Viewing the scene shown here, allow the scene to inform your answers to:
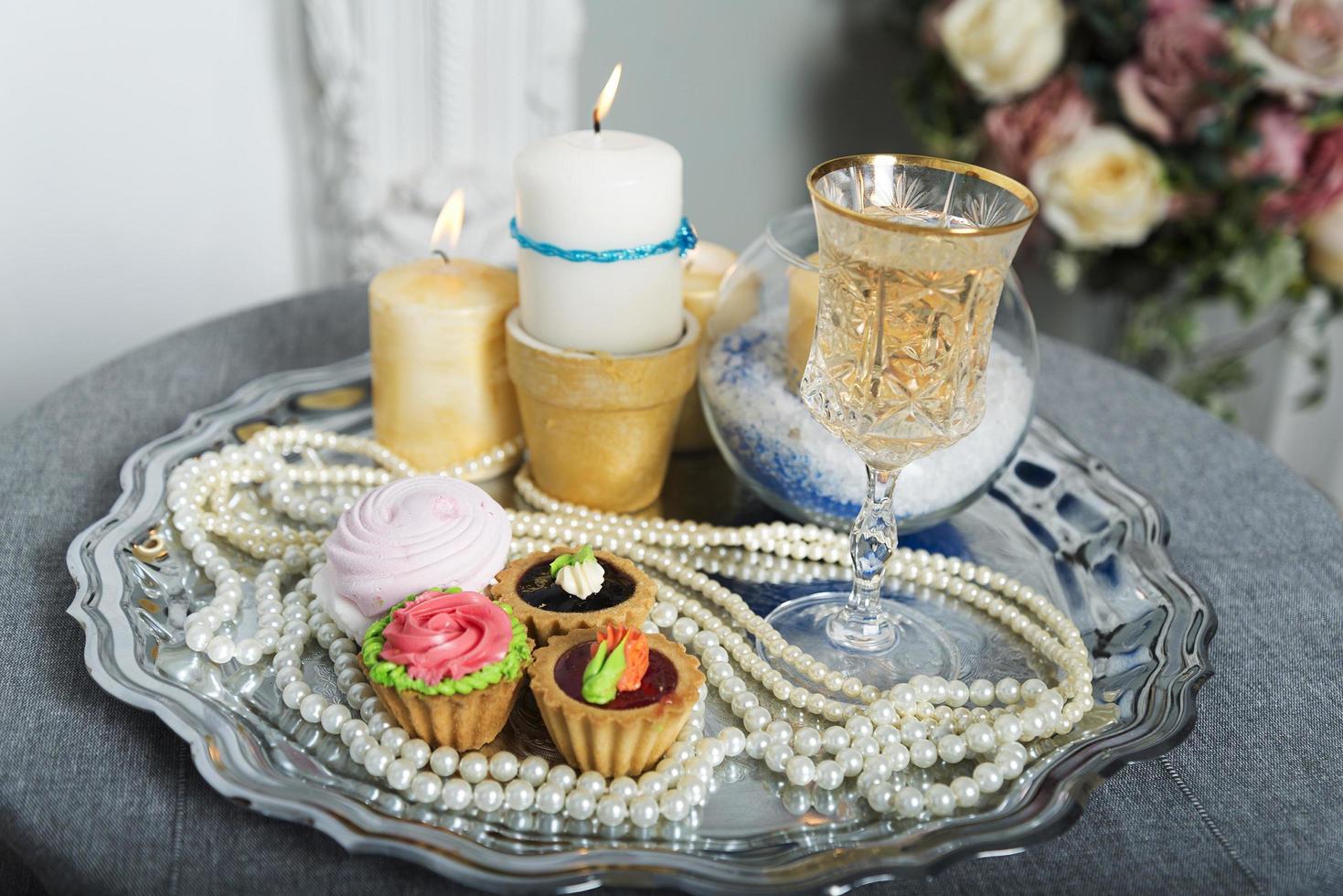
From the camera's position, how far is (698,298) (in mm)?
945

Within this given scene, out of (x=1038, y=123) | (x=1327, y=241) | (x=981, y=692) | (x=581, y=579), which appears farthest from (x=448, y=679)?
(x=1327, y=241)

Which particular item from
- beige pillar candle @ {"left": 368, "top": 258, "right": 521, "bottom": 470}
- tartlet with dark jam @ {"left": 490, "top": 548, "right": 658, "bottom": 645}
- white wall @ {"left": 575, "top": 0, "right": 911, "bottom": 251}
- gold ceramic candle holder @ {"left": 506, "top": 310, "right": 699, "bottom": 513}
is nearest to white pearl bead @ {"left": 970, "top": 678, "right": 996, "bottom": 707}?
tartlet with dark jam @ {"left": 490, "top": 548, "right": 658, "bottom": 645}

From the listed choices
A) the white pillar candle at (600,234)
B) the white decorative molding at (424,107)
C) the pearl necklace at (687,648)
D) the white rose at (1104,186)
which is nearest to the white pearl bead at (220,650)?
the pearl necklace at (687,648)

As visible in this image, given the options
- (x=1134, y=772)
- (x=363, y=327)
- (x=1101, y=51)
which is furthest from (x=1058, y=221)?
(x=1134, y=772)

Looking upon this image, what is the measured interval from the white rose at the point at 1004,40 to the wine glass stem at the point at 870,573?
0.91 metres


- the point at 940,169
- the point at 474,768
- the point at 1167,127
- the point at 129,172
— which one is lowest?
the point at 129,172

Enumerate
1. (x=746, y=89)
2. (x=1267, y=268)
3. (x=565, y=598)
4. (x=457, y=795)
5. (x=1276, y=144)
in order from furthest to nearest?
(x=746, y=89) < (x=1267, y=268) < (x=1276, y=144) < (x=565, y=598) < (x=457, y=795)

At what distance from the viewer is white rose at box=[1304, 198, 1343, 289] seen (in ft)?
4.73

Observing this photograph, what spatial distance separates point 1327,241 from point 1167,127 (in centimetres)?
25

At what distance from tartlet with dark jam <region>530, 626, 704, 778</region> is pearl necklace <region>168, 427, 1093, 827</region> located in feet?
0.05

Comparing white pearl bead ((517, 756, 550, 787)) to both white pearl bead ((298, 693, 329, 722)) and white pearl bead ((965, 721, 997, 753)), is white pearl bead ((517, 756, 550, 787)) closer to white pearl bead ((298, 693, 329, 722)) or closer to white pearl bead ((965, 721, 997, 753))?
white pearl bead ((298, 693, 329, 722))

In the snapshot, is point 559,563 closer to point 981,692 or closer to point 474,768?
point 474,768

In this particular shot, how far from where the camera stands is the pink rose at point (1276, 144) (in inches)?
54.5

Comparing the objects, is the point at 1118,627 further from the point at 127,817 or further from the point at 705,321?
the point at 127,817
